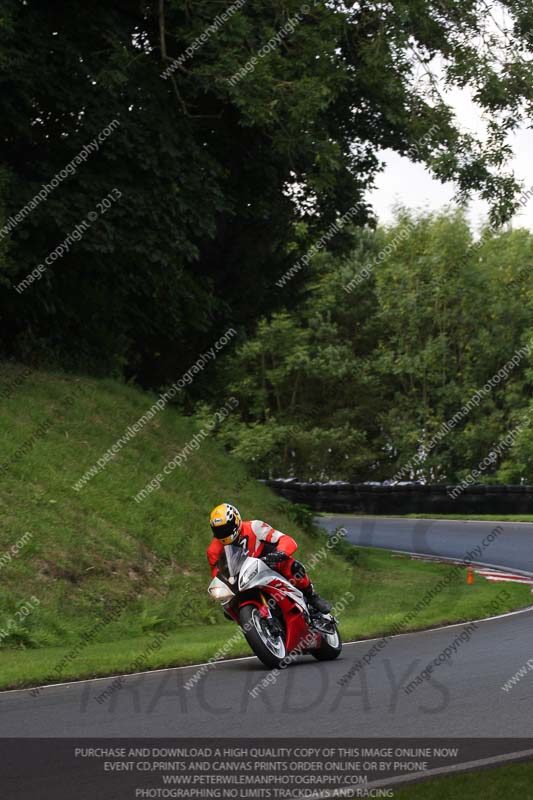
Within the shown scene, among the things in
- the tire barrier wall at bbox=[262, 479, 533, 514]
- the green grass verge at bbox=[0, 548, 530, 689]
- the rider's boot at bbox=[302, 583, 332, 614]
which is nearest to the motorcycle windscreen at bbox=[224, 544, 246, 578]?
the rider's boot at bbox=[302, 583, 332, 614]

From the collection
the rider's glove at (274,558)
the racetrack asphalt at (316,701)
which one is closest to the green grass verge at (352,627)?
the racetrack asphalt at (316,701)

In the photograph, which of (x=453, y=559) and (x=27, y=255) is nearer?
(x=27, y=255)

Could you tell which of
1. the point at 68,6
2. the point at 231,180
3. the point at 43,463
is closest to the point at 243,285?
the point at 231,180

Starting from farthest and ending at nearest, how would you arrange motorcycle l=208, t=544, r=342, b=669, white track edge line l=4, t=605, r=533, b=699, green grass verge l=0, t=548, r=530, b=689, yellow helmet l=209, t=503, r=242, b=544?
green grass verge l=0, t=548, r=530, b=689 → yellow helmet l=209, t=503, r=242, b=544 → motorcycle l=208, t=544, r=342, b=669 → white track edge line l=4, t=605, r=533, b=699

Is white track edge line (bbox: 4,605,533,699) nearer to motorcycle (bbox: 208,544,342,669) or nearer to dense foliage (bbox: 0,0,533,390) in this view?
motorcycle (bbox: 208,544,342,669)

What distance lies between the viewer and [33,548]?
16906mm

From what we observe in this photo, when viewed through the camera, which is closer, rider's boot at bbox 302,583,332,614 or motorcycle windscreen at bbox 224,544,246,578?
motorcycle windscreen at bbox 224,544,246,578

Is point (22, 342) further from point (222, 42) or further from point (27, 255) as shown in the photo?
point (222, 42)

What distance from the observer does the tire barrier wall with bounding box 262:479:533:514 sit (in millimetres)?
34094

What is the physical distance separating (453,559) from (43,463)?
9445mm
